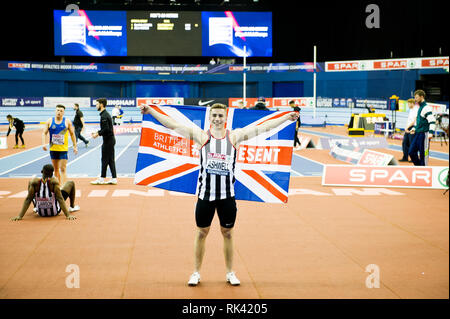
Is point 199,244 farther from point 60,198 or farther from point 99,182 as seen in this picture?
point 99,182

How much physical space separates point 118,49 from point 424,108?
124 ft

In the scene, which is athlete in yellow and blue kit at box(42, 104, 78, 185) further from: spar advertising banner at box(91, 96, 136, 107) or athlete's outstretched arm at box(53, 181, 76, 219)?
spar advertising banner at box(91, 96, 136, 107)

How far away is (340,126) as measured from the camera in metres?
42.2

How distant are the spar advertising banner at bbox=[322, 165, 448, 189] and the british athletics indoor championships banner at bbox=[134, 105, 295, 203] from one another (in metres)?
6.57

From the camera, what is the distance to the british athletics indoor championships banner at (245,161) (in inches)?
282

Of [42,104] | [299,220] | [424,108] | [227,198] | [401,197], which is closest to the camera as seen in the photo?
Answer: [227,198]

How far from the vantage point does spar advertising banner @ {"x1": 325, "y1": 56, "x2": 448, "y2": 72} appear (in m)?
38.7

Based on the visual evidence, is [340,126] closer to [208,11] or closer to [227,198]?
[208,11]

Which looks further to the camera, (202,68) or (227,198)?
(202,68)

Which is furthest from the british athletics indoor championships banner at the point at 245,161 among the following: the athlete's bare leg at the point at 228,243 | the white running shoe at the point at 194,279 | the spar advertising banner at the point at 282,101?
the spar advertising banner at the point at 282,101

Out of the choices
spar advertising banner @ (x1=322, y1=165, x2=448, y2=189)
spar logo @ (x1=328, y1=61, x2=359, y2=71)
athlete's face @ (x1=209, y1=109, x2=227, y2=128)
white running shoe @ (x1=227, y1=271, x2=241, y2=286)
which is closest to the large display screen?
spar logo @ (x1=328, y1=61, x2=359, y2=71)

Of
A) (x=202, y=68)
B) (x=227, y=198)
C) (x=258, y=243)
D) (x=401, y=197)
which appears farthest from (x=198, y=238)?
(x=202, y=68)

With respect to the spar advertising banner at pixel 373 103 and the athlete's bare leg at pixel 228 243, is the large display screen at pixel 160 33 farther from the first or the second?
the athlete's bare leg at pixel 228 243

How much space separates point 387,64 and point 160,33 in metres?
19.6
